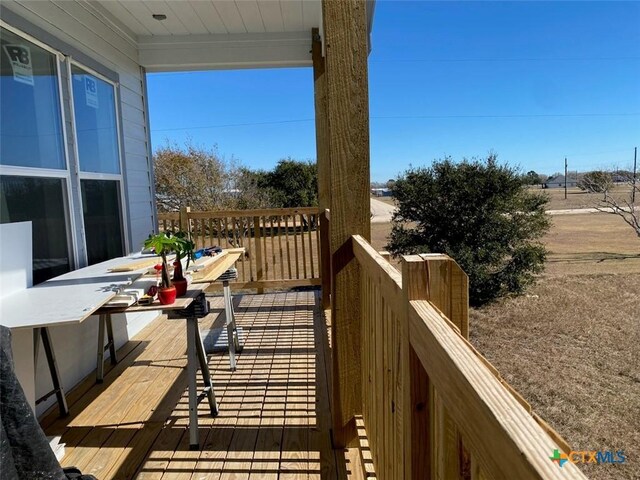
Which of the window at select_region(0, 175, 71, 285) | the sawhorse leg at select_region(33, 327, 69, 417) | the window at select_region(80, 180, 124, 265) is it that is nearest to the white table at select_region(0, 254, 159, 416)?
the sawhorse leg at select_region(33, 327, 69, 417)

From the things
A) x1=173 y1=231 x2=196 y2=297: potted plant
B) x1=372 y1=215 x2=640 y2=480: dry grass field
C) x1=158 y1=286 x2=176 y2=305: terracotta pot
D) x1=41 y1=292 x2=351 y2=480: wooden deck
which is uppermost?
x1=173 y1=231 x2=196 y2=297: potted plant

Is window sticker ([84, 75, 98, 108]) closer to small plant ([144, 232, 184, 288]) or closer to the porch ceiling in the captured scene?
the porch ceiling

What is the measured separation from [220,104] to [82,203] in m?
20.2

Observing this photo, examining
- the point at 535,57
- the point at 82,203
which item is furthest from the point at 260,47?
the point at 535,57

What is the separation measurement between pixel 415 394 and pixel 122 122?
3.80 m

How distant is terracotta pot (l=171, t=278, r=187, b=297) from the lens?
2.22 m

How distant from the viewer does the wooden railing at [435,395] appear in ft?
1.57

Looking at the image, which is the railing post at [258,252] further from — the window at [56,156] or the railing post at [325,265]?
the window at [56,156]

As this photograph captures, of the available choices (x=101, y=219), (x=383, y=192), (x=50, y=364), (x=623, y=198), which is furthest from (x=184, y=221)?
(x=623, y=198)

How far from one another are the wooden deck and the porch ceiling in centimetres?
280

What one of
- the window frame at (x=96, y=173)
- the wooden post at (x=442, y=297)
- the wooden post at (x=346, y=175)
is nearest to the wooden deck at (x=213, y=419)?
the wooden post at (x=346, y=175)

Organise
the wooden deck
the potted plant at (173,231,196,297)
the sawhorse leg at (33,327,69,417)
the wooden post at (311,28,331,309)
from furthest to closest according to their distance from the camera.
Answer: the wooden post at (311,28,331,309) → the sawhorse leg at (33,327,69,417) → the potted plant at (173,231,196,297) → the wooden deck

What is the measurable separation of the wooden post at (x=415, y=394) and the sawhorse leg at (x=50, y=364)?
2.17 meters

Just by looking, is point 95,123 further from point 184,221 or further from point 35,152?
point 184,221
